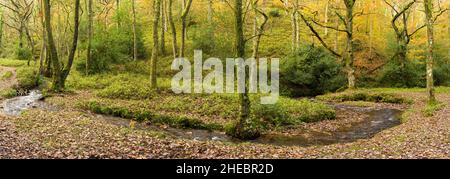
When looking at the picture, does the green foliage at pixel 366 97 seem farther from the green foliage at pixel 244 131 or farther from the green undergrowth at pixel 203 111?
the green foliage at pixel 244 131

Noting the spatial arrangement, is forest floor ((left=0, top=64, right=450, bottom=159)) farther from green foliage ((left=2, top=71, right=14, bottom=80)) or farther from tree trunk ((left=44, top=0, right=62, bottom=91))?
green foliage ((left=2, top=71, right=14, bottom=80))

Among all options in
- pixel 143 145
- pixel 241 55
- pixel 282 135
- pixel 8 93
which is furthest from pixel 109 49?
pixel 143 145

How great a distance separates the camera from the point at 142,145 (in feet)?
40.3

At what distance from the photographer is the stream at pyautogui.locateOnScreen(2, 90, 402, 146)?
15.7 metres

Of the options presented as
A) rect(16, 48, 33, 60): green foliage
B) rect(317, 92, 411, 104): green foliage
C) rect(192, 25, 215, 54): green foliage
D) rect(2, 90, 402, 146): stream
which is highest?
rect(192, 25, 215, 54): green foliage

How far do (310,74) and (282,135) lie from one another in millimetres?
18002

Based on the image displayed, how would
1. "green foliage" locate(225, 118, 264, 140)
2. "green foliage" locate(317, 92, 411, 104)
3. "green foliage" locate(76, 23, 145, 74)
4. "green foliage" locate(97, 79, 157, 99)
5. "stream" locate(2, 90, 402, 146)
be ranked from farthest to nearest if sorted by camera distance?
"green foliage" locate(76, 23, 145, 74), "green foliage" locate(317, 92, 411, 104), "green foliage" locate(97, 79, 157, 99), "stream" locate(2, 90, 402, 146), "green foliage" locate(225, 118, 264, 140)

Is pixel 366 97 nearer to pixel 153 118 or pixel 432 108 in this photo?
pixel 432 108

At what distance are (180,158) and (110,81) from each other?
20785 mm

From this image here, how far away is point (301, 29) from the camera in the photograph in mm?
52562

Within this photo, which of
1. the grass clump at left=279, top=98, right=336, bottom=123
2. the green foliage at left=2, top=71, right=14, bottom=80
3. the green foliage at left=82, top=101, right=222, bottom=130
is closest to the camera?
the green foliage at left=82, top=101, right=222, bottom=130

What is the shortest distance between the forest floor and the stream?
1.85 m

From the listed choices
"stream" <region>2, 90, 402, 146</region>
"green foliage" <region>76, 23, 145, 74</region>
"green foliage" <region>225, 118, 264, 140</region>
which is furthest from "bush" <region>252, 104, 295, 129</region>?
"green foliage" <region>76, 23, 145, 74</region>

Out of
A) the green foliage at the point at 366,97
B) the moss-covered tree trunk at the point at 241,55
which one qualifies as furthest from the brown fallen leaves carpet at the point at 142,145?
the green foliage at the point at 366,97
